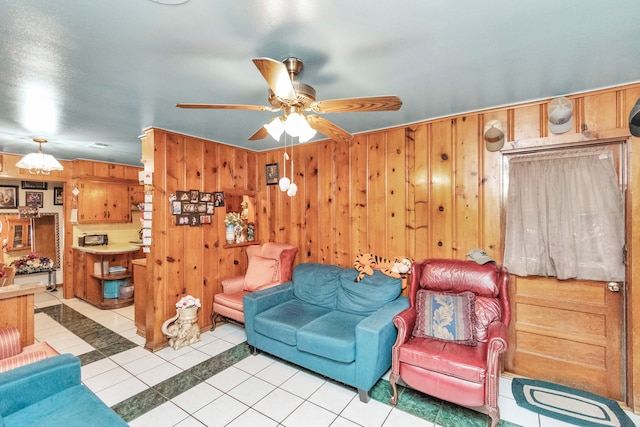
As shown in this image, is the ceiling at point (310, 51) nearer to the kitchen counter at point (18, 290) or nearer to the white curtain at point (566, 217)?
the white curtain at point (566, 217)

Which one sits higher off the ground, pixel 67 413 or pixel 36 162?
pixel 36 162

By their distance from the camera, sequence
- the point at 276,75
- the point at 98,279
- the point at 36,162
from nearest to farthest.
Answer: the point at 276,75
the point at 36,162
the point at 98,279

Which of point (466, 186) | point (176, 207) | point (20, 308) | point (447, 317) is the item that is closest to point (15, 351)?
point (20, 308)

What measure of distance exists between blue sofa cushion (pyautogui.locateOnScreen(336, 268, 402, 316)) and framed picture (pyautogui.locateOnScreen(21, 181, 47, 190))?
20.4 ft

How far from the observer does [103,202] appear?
5.29m

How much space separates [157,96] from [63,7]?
1084 millimetres

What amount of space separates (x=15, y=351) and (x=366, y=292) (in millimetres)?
2895

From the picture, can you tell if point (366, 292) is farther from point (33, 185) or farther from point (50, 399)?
point (33, 185)

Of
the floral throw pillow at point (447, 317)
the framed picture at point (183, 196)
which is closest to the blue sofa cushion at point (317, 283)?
the floral throw pillow at point (447, 317)

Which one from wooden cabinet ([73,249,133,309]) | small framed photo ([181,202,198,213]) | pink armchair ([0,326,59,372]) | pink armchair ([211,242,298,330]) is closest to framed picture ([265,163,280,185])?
→ pink armchair ([211,242,298,330])

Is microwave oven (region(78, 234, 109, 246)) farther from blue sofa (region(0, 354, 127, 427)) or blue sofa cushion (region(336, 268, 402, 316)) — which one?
blue sofa cushion (region(336, 268, 402, 316))

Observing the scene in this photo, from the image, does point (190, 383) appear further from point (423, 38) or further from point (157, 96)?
point (423, 38)

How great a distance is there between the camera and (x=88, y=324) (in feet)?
13.2

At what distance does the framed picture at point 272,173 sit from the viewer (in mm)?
4312
